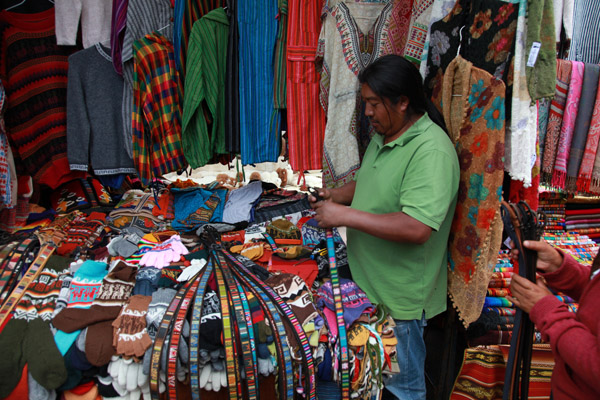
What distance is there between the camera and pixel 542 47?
152cm

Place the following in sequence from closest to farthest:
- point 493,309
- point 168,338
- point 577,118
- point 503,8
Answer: point 168,338 < point 503,8 < point 493,309 < point 577,118

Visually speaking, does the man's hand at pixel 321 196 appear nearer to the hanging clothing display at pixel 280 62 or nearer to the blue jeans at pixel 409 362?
the blue jeans at pixel 409 362

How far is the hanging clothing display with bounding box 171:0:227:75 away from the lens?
2396mm

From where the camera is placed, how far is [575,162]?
2584 millimetres

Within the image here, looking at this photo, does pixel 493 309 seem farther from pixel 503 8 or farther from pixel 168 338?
pixel 168 338

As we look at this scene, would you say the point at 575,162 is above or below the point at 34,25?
below

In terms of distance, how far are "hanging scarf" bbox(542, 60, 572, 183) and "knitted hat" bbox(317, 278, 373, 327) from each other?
6.34ft

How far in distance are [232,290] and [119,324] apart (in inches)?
19.7

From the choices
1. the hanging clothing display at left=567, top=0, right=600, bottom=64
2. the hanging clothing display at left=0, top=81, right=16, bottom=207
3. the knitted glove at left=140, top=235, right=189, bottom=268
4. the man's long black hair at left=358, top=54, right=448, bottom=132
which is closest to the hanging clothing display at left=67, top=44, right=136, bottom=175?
the hanging clothing display at left=0, top=81, right=16, bottom=207

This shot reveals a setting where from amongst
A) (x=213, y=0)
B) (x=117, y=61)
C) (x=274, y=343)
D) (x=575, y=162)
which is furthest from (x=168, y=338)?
(x=575, y=162)

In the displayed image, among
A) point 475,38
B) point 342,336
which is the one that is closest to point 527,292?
point 342,336

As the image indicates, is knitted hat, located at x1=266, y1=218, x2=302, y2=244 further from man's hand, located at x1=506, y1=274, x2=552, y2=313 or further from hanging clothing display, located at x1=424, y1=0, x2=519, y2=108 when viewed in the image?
man's hand, located at x1=506, y1=274, x2=552, y2=313

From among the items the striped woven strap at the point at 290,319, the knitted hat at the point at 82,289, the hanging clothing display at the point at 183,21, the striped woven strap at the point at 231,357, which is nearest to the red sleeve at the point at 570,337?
the striped woven strap at the point at 290,319

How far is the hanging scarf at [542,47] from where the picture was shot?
4.92ft
